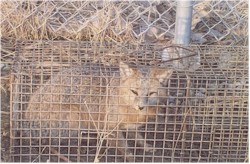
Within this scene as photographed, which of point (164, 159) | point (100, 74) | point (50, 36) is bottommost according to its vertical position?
point (164, 159)

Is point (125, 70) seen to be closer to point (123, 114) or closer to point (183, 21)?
point (123, 114)

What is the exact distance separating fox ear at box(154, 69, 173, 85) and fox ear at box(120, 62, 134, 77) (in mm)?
211

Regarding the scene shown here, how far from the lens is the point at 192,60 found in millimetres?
4254

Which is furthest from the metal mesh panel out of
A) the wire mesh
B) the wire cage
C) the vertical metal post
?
the wire cage

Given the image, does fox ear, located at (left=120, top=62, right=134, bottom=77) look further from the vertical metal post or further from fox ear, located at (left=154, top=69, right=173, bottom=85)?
the vertical metal post

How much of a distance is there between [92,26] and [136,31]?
0.53 meters

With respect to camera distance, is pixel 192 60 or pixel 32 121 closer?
pixel 32 121

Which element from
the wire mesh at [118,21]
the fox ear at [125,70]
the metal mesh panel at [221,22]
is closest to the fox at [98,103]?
the fox ear at [125,70]

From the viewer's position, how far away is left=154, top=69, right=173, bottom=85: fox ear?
377 cm

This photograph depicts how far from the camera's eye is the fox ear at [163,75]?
3.77 meters

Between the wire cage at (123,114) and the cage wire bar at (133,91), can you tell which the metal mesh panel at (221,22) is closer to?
the cage wire bar at (133,91)

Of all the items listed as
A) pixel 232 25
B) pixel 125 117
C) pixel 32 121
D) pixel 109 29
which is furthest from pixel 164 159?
pixel 232 25

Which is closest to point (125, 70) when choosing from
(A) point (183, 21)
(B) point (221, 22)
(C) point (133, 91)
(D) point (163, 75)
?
(C) point (133, 91)

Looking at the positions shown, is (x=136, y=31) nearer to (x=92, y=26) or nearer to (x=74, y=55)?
(x=92, y=26)
